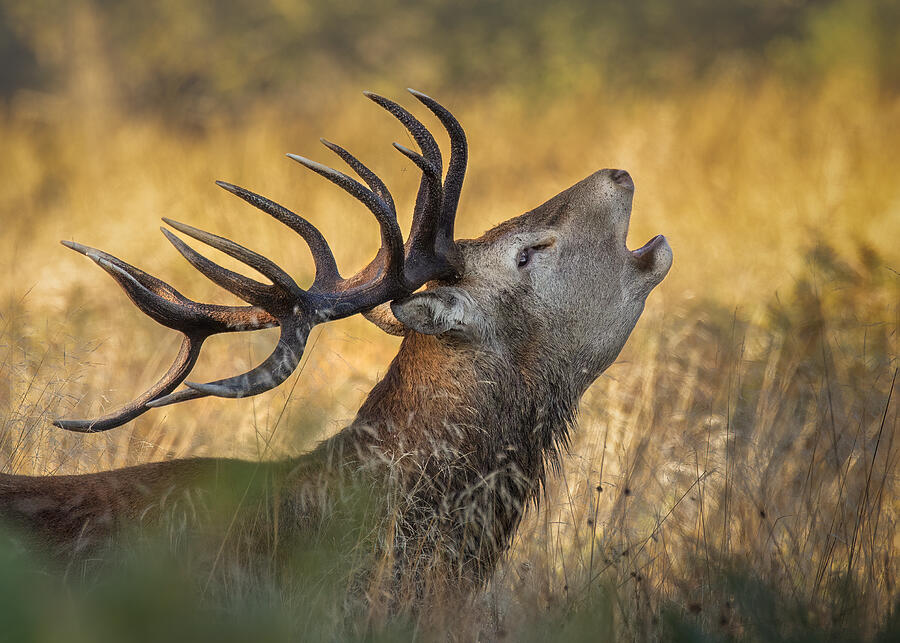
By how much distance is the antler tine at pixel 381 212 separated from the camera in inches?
131

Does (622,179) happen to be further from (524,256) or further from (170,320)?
(170,320)

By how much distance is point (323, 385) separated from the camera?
569 centimetres

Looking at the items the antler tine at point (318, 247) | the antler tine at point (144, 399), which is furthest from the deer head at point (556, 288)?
the antler tine at point (144, 399)

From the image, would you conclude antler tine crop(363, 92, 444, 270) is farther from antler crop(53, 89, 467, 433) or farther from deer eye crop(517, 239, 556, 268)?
deer eye crop(517, 239, 556, 268)

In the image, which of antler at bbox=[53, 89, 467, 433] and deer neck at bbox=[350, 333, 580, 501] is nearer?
antler at bbox=[53, 89, 467, 433]

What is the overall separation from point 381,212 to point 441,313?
42cm

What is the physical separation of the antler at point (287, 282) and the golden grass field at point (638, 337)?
337 millimetres

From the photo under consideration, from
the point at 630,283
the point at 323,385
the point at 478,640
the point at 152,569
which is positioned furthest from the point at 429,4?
the point at 152,569

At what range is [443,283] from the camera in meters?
3.95

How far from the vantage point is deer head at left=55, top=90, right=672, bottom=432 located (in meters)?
3.37

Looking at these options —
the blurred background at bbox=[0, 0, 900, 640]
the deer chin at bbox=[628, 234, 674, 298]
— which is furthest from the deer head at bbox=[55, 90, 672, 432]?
the blurred background at bbox=[0, 0, 900, 640]

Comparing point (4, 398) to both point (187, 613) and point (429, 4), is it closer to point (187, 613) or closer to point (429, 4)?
point (187, 613)

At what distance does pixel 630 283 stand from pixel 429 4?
1393cm

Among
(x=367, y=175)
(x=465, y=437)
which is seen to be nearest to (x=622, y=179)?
(x=367, y=175)
